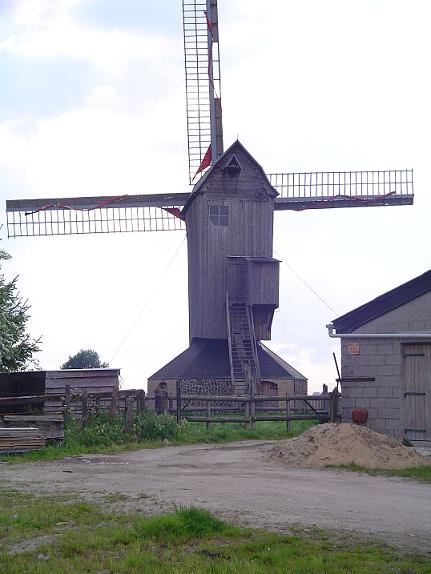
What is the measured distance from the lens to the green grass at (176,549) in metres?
9.62

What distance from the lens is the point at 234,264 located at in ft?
141

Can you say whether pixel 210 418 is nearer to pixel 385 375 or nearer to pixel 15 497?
pixel 385 375

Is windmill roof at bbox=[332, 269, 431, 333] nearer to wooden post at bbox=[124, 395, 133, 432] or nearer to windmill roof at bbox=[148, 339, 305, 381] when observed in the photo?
wooden post at bbox=[124, 395, 133, 432]

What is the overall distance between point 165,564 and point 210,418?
19281 millimetres

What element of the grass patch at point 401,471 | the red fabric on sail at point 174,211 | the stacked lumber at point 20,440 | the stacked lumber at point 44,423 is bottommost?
the grass patch at point 401,471

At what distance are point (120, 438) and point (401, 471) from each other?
26.8 feet

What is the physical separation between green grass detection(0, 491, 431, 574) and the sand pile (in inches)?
328

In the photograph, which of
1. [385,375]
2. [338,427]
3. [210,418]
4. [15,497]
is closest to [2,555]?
[15,497]

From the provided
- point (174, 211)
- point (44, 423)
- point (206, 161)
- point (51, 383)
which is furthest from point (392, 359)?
point (174, 211)

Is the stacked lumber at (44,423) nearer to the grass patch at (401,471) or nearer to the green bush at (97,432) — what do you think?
the green bush at (97,432)

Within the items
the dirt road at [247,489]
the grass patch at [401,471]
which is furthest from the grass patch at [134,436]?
the grass patch at [401,471]

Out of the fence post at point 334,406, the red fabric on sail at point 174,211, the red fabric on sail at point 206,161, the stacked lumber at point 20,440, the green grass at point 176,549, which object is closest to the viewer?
the green grass at point 176,549

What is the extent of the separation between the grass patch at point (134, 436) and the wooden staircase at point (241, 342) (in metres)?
13.1

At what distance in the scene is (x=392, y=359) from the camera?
A: 75.5 ft
